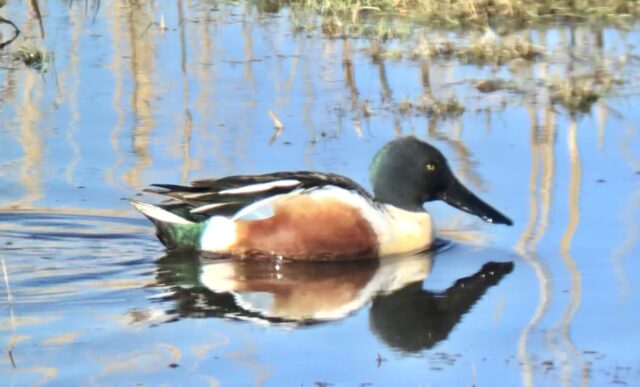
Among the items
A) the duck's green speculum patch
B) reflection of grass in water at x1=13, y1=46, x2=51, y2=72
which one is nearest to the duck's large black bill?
the duck's green speculum patch

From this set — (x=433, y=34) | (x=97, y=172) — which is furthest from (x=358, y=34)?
(x=97, y=172)

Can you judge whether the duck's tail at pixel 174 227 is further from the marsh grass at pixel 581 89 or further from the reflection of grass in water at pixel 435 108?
the marsh grass at pixel 581 89

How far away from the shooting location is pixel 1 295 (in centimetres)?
650

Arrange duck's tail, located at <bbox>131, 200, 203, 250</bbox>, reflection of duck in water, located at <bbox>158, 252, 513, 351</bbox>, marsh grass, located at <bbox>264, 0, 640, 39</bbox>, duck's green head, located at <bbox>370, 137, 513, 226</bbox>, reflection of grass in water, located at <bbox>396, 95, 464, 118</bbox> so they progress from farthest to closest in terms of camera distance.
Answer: marsh grass, located at <bbox>264, 0, 640, 39</bbox>
reflection of grass in water, located at <bbox>396, 95, 464, 118</bbox>
duck's green head, located at <bbox>370, 137, 513, 226</bbox>
duck's tail, located at <bbox>131, 200, 203, 250</bbox>
reflection of duck in water, located at <bbox>158, 252, 513, 351</bbox>

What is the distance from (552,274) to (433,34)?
198 inches

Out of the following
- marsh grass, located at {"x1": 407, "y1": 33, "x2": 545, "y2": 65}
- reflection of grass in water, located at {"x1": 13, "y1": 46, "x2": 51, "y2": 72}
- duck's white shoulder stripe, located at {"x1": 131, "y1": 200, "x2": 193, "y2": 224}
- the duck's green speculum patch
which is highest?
reflection of grass in water, located at {"x1": 13, "y1": 46, "x2": 51, "y2": 72}

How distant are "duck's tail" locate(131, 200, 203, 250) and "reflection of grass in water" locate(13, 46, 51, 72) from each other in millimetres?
3313

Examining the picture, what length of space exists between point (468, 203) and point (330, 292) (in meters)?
1.19

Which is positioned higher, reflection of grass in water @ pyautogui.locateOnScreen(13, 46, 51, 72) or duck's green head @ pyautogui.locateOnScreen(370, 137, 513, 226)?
reflection of grass in water @ pyautogui.locateOnScreen(13, 46, 51, 72)

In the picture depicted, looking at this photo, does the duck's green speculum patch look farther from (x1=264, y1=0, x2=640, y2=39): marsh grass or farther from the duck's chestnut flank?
(x1=264, y1=0, x2=640, y2=39): marsh grass

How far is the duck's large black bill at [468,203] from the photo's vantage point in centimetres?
757

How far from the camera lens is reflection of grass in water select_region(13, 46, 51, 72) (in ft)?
34.9

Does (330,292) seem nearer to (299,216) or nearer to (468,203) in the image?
(299,216)

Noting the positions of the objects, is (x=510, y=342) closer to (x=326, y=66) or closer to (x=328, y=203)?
(x=328, y=203)
